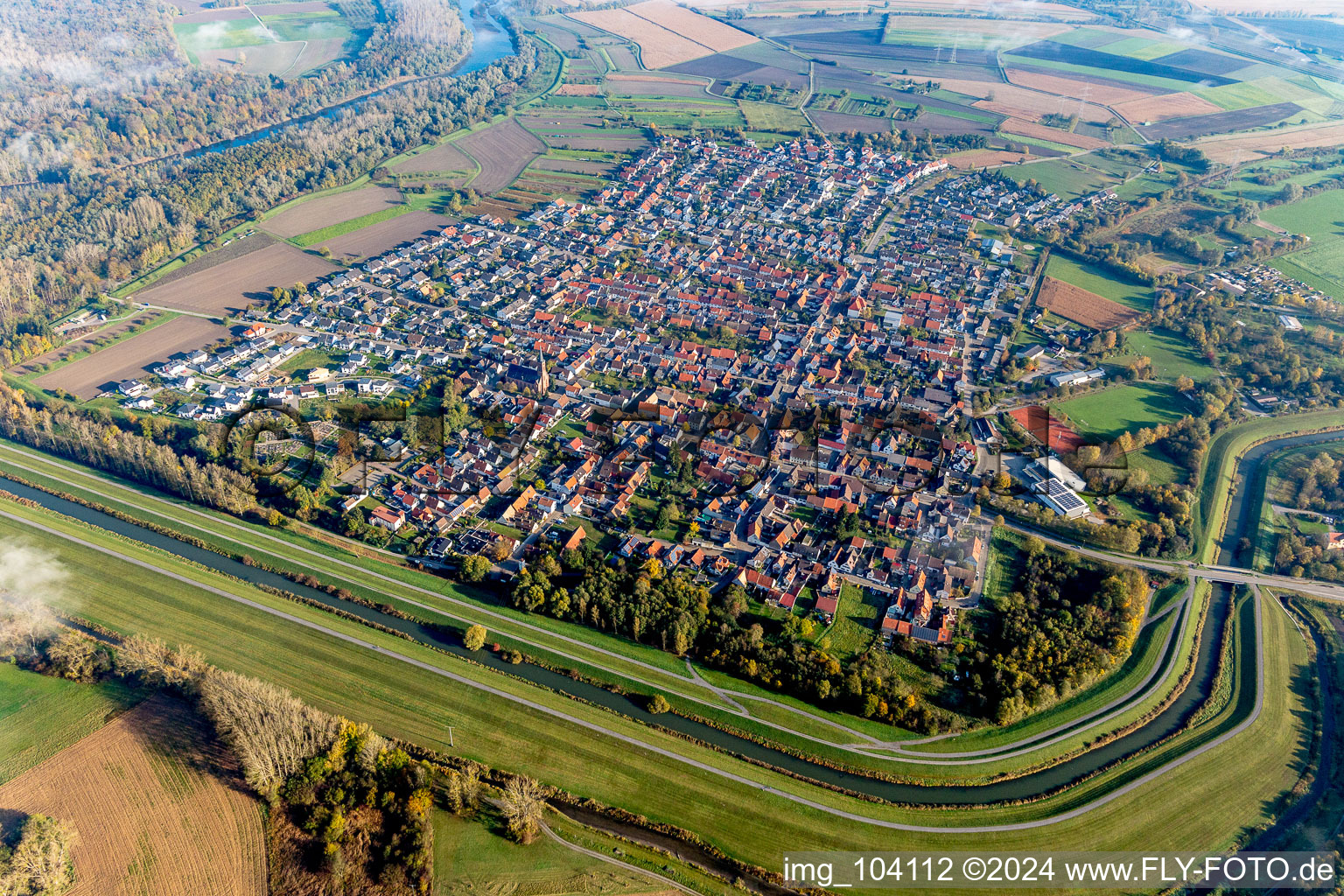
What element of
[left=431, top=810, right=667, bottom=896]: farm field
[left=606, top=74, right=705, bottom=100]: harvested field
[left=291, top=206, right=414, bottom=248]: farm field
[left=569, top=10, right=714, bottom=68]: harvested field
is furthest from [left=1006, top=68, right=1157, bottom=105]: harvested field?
[left=431, top=810, right=667, bottom=896]: farm field

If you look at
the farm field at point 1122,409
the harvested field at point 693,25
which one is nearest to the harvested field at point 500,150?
the harvested field at point 693,25

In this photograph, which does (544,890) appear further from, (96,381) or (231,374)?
(96,381)

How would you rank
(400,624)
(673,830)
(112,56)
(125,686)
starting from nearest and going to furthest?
(673,830)
(125,686)
(400,624)
(112,56)

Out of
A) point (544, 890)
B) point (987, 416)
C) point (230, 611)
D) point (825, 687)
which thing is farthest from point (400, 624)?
point (987, 416)

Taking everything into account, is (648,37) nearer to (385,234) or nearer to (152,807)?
(385,234)

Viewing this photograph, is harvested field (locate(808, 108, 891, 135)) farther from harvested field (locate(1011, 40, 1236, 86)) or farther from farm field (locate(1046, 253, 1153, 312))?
harvested field (locate(1011, 40, 1236, 86))
